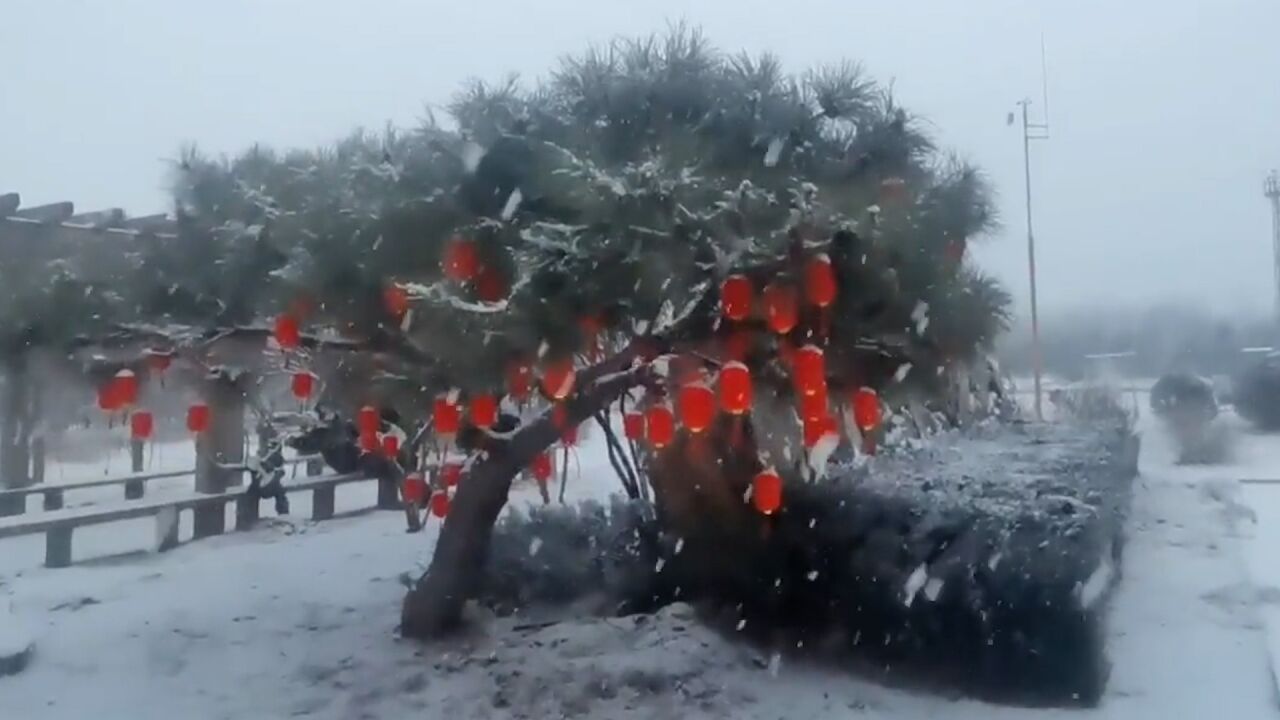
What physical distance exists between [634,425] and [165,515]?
8.19ft

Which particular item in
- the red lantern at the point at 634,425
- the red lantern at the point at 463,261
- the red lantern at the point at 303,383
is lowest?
the red lantern at the point at 634,425

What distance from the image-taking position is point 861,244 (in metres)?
2.49

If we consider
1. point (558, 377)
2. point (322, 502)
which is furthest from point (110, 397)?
point (322, 502)

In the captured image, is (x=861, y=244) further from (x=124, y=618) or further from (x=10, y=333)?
(x=124, y=618)

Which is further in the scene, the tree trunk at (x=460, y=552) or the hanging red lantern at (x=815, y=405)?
Result: the tree trunk at (x=460, y=552)

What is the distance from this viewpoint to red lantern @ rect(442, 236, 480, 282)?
2.75 m

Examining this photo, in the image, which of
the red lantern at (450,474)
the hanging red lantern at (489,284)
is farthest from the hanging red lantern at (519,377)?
the red lantern at (450,474)

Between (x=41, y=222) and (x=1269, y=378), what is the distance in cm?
368

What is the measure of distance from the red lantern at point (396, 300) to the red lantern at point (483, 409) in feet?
0.97

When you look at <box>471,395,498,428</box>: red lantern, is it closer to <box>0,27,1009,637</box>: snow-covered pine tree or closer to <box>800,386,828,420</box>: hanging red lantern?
<box>0,27,1009,637</box>: snow-covered pine tree

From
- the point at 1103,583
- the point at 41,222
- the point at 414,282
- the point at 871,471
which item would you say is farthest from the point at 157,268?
the point at 1103,583

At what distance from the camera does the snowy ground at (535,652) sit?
339 cm

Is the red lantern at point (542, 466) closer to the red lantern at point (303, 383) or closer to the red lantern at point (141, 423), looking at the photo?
the red lantern at point (303, 383)

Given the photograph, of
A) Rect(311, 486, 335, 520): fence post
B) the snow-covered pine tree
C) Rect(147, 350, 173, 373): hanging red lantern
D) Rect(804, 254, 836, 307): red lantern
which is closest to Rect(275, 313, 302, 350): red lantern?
the snow-covered pine tree
